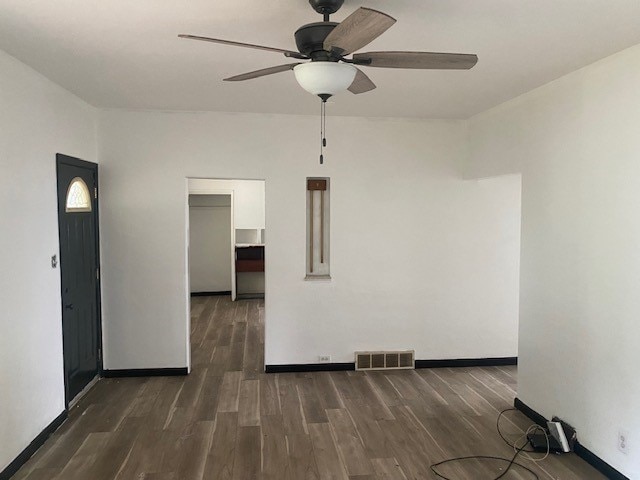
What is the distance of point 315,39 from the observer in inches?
74.0

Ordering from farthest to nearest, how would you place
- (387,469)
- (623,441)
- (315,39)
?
(387,469), (623,441), (315,39)

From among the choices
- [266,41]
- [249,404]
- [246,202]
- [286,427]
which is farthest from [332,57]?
[246,202]

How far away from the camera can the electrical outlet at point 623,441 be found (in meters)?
2.80

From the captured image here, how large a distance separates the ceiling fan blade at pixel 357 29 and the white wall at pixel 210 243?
745 centimetres

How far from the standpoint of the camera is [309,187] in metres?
4.88

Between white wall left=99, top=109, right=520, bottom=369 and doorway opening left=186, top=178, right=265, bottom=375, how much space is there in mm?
2263

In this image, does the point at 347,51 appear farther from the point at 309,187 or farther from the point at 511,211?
the point at 511,211

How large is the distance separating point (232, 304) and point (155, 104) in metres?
4.68

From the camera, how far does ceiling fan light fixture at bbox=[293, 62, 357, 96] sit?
190 cm

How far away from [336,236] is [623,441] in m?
2.89

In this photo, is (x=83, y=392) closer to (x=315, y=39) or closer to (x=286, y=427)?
(x=286, y=427)

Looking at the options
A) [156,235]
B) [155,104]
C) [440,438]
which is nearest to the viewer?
[440,438]

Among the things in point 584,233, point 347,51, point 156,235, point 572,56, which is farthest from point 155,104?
point 584,233

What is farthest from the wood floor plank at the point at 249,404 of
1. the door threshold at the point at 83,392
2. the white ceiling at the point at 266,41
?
the white ceiling at the point at 266,41
